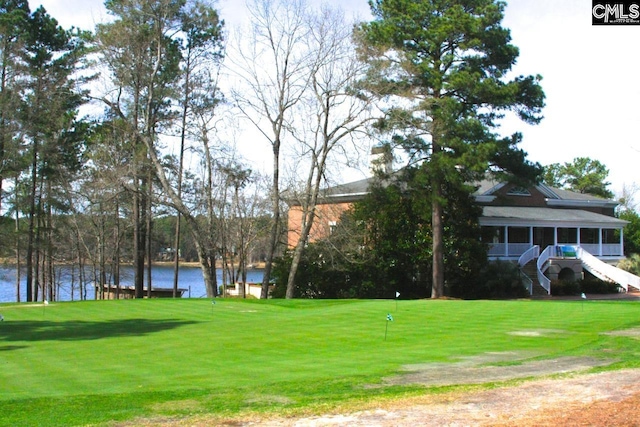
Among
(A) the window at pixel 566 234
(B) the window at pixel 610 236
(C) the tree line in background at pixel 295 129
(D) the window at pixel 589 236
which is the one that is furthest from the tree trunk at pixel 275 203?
(B) the window at pixel 610 236

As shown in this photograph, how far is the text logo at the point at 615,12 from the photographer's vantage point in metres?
13.5

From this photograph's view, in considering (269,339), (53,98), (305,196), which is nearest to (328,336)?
(269,339)

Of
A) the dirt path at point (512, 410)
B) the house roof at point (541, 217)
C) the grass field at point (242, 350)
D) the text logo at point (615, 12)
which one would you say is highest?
the text logo at point (615, 12)

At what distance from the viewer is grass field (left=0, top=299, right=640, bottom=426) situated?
373 inches

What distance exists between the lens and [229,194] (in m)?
44.5

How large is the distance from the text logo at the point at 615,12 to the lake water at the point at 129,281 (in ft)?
123

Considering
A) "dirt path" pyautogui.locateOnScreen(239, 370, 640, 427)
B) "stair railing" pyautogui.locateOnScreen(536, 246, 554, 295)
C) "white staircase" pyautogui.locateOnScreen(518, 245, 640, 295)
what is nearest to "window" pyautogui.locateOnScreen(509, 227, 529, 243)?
"white staircase" pyautogui.locateOnScreen(518, 245, 640, 295)

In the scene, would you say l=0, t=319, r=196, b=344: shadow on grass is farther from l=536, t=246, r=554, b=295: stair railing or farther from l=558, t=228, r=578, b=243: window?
l=558, t=228, r=578, b=243: window

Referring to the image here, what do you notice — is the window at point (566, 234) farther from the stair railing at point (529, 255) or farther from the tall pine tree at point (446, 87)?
the tall pine tree at point (446, 87)

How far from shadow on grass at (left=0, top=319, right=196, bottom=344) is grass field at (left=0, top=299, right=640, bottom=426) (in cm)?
4

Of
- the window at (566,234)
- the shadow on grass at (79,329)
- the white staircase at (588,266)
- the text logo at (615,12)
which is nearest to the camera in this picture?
the text logo at (615,12)

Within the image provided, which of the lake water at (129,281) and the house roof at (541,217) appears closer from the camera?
the house roof at (541,217)

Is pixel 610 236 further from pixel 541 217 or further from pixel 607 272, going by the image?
pixel 541 217

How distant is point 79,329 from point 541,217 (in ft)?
122
